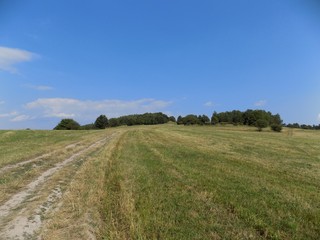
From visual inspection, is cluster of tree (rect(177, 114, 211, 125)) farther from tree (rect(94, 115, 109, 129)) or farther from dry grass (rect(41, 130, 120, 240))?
dry grass (rect(41, 130, 120, 240))

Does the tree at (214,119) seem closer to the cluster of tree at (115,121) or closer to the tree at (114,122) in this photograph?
the cluster of tree at (115,121)

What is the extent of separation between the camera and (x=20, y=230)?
20.7 feet

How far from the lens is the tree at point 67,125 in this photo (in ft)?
341

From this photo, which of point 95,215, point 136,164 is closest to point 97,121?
point 136,164

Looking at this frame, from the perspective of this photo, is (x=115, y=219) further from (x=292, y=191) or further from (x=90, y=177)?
(x=292, y=191)

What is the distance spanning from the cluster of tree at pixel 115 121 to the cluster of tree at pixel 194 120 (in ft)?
43.9

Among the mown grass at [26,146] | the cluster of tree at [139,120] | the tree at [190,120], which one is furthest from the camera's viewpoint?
the cluster of tree at [139,120]

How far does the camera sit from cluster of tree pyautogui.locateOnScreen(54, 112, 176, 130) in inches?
4162

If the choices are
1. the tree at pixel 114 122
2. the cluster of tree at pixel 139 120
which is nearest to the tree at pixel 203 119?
the cluster of tree at pixel 139 120

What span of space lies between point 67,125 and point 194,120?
2020 inches

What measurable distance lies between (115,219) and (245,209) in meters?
3.24

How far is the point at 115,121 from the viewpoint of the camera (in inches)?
5039

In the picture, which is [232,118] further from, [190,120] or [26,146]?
[26,146]

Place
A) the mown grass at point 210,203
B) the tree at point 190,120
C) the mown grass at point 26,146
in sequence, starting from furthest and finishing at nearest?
the tree at point 190,120 < the mown grass at point 26,146 < the mown grass at point 210,203
